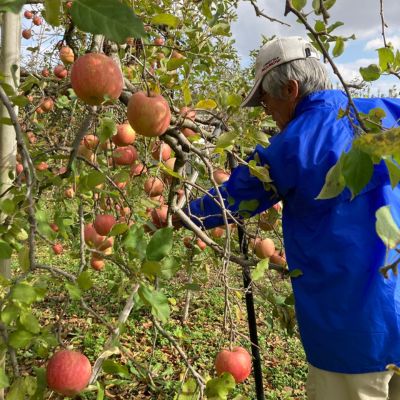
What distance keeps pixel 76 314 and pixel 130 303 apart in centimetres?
287

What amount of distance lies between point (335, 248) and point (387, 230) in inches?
38.4

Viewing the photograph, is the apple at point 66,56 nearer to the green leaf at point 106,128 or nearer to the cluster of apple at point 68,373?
the green leaf at point 106,128

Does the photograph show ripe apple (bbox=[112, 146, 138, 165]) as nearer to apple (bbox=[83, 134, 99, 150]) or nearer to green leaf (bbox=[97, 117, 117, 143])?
apple (bbox=[83, 134, 99, 150])

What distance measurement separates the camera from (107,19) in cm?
55

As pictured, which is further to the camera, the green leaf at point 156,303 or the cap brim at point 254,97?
the cap brim at point 254,97

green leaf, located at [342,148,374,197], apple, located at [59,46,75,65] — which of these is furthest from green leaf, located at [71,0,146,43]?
apple, located at [59,46,75,65]

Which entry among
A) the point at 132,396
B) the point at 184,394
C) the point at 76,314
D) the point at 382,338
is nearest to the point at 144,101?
the point at 184,394

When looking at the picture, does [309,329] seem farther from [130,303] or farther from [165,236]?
[165,236]

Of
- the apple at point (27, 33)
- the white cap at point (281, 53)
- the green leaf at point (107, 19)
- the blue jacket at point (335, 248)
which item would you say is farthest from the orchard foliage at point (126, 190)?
the apple at point (27, 33)

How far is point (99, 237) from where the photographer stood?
1.83 metres

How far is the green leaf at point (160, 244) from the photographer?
98cm

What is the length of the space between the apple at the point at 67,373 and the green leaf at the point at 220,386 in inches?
12.1

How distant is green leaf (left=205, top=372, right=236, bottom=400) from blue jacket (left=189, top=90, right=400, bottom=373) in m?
0.50

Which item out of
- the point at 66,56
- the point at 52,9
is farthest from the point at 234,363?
the point at 66,56
